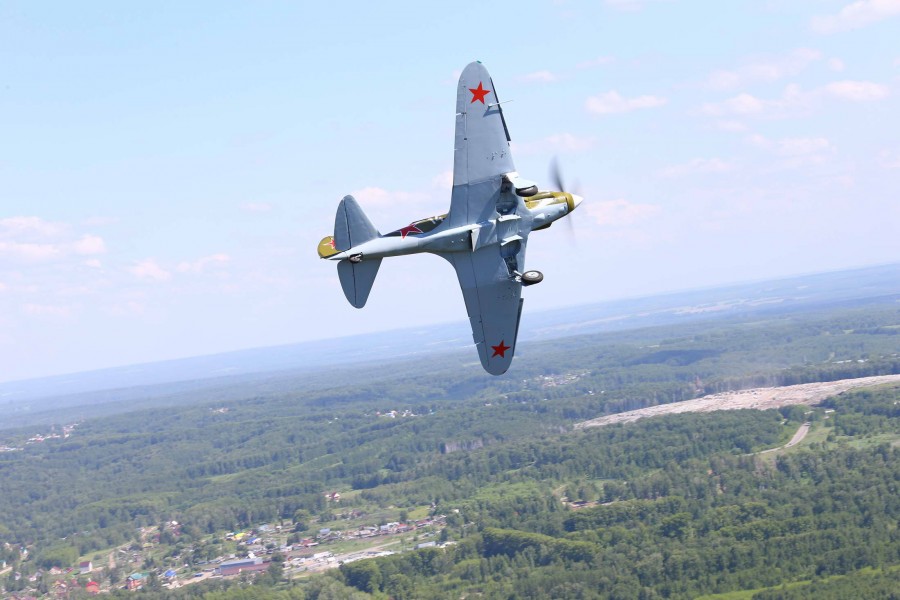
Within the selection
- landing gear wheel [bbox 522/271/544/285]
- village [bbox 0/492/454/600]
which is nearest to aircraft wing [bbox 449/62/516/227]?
landing gear wheel [bbox 522/271/544/285]

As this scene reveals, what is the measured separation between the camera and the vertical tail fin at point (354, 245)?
112ft

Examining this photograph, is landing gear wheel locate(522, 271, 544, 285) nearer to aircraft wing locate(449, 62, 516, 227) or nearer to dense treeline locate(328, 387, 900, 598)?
aircraft wing locate(449, 62, 516, 227)

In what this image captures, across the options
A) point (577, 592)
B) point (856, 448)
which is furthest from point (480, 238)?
point (856, 448)

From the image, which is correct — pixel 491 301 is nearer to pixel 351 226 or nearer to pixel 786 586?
pixel 351 226

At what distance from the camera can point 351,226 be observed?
113ft

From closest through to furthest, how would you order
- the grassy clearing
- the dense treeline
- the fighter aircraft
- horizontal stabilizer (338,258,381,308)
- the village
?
the fighter aircraft < horizontal stabilizer (338,258,381,308) < the grassy clearing < the dense treeline < the village

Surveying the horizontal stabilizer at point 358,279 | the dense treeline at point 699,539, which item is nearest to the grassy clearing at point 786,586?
the dense treeline at point 699,539

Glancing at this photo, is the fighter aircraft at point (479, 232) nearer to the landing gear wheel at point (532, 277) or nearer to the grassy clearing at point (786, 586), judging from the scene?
the landing gear wheel at point (532, 277)

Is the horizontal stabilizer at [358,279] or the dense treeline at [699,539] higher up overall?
the horizontal stabilizer at [358,279]

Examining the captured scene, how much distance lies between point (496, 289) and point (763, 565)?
11126cm

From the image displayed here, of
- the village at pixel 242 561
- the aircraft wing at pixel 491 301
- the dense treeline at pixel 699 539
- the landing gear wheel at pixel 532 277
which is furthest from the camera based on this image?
the village at pixel 242 561

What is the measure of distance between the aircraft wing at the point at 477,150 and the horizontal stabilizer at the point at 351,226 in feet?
11.4

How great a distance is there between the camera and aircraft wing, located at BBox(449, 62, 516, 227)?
33.0m

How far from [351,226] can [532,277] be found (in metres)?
Answer: 7.29
